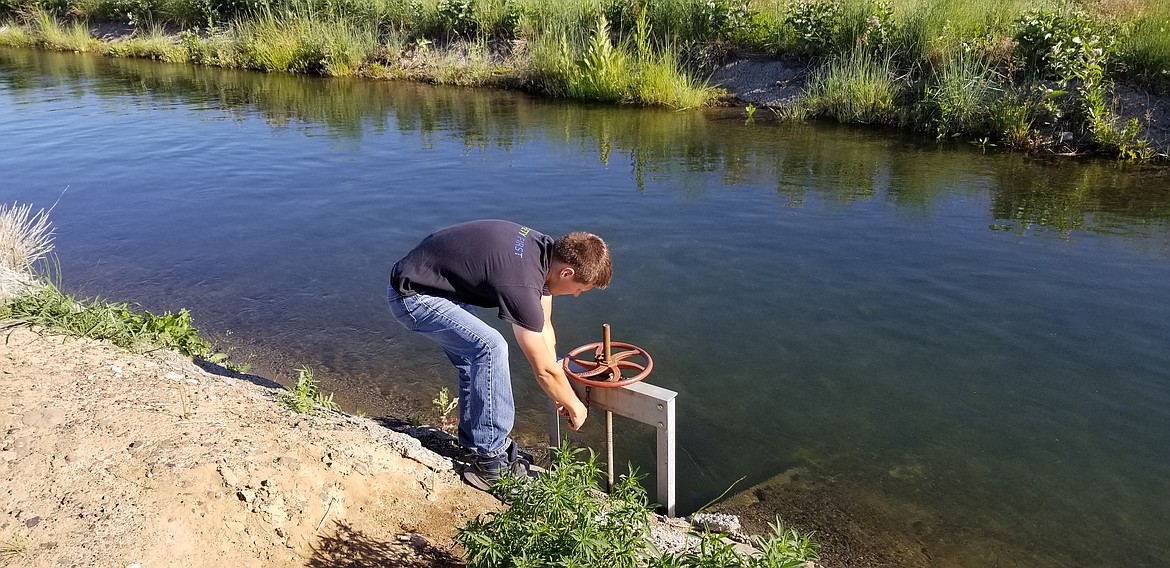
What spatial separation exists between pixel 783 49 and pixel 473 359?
45.2 ft

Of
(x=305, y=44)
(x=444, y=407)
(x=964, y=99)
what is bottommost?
(x=444, y=407)

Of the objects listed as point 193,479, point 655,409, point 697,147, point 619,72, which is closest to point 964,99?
point 697,147

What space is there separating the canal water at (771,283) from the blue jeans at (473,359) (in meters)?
1.20

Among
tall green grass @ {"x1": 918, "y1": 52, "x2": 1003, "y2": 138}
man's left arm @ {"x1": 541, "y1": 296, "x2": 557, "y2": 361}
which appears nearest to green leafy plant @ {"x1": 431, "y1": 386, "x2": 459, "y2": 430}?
man's left arm @ {"x1": 541, "y1": 296, "x2": 557, "y2": 361}

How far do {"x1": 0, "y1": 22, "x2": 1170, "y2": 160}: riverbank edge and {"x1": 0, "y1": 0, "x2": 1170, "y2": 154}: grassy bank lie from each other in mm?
53

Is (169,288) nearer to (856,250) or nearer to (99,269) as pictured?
(99,269)

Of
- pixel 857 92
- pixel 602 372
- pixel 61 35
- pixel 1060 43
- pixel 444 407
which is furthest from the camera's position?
pixel 61 35

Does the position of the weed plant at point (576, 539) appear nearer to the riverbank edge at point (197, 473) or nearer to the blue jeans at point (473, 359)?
the riverbank edge at point (197, 473)

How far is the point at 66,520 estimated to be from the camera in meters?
3.50

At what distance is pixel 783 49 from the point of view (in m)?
16.3

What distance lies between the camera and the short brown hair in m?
3.89

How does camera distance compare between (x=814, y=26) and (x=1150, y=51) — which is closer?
(x=1150, y=51)

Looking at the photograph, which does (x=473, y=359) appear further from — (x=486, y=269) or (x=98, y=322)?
(x=98, y=322)

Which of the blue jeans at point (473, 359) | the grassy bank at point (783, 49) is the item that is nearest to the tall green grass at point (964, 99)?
the grassy bank at point (783, 49)
